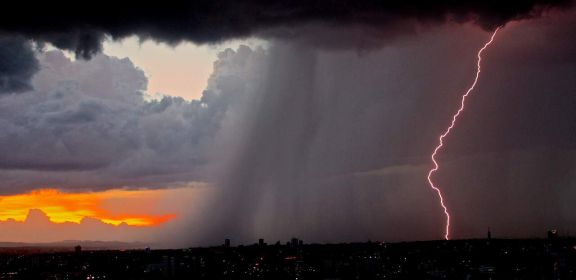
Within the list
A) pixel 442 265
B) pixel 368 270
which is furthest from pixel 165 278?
pixel 442 265

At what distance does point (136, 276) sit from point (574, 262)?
100671 millimetres

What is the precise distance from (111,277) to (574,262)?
104791mm

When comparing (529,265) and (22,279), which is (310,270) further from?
(22,279)

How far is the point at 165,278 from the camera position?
188 meters

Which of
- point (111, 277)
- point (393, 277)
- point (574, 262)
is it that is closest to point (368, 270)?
point (393, 277)

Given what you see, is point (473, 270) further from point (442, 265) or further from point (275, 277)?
point (275, 277)

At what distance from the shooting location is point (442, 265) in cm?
19550

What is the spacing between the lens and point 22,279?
593ft

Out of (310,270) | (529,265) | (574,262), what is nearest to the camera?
(574,262)

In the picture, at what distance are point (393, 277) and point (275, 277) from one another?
27818 millimetres

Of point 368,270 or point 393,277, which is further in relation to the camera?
point 368,270

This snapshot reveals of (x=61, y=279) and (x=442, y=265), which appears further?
(x=442, y=265)

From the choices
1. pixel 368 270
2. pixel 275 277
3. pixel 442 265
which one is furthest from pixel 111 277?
pixel 442 265

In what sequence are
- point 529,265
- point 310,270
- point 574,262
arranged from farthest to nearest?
point 310,270 < point 529,265 < point 574,262
